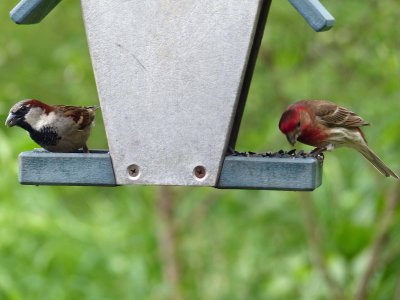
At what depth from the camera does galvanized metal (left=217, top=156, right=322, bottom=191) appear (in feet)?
12.5

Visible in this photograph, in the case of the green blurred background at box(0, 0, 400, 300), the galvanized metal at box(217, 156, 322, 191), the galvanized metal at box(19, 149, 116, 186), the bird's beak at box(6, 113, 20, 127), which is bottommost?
the green blurred background at box(0, 0, 400, 300)

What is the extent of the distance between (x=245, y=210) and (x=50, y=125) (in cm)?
286

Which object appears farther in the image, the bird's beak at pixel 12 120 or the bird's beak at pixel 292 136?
the bird's beak at pixel 292 136

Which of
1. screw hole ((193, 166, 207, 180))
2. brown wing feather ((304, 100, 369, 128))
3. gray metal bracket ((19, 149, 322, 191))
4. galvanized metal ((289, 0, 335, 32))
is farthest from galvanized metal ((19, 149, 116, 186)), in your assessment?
brown wing feather ((304, 100, 369, 128))

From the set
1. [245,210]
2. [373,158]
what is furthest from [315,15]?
[245,210]

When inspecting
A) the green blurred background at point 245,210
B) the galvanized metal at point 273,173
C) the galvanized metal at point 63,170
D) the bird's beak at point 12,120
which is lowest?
the green blurred background at point 245,210

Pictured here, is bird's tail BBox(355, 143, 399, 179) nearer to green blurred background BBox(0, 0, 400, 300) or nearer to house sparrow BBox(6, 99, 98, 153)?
green blurred background BBox(0, 0, 400, 300)

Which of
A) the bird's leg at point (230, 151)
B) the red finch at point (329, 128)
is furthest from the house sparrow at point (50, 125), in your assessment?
the red finch at point (329, 128)

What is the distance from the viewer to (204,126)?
3.96 m

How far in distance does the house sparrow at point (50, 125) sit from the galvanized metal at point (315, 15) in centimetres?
127

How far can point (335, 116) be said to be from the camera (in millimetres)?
5445

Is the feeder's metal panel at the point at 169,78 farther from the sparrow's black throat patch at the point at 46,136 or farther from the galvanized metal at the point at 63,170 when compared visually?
the sparrow's black throat patch at the point at 46,136

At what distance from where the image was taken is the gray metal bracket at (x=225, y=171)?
150 inches

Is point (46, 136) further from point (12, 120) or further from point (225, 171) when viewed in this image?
point (225, 171)
